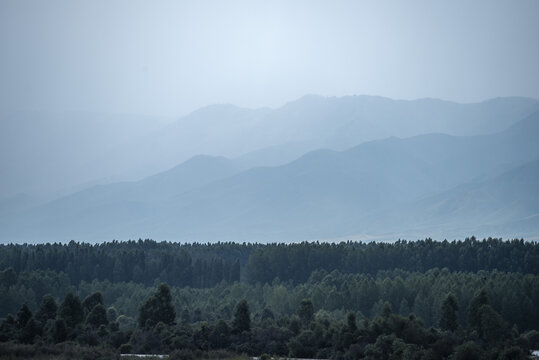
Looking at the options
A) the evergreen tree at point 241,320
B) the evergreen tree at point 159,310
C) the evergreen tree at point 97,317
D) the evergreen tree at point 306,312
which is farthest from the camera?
the evergreen tree at point 306,312

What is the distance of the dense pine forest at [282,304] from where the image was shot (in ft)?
188

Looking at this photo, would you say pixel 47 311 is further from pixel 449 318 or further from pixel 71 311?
pixel 449 318

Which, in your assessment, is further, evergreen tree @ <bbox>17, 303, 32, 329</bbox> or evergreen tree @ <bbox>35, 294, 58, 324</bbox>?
evergreen tree @ <bbox>35, 294, 58, 324</bbox>

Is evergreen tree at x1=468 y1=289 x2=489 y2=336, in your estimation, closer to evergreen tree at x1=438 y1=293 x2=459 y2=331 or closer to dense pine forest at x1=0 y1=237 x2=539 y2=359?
dense pine forest at x1=0 y1=237 x2=539 y2=359

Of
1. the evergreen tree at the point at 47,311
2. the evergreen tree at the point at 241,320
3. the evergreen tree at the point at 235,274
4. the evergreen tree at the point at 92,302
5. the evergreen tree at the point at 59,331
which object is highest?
the evergreen tree at the point at 235,274

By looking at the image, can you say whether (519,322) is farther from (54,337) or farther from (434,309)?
(54,337)

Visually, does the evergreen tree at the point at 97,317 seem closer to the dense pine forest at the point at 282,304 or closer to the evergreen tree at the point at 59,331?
the dense pine forest at the point at 282,304

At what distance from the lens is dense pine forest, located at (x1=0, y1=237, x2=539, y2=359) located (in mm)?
57250

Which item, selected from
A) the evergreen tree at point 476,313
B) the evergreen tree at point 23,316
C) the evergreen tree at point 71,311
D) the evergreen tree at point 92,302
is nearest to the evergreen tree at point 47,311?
the evergreen tree at point 92,302

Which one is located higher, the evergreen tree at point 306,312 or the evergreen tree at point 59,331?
the evergreen tree at point 306,312

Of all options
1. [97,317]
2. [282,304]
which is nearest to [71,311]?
[97,317]

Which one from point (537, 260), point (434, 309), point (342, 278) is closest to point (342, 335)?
point (434, 309)

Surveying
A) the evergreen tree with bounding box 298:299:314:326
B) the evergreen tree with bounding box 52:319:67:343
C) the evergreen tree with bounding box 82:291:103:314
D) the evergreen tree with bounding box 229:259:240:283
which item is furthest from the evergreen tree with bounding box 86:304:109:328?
the evergreen tree with bounding box 229:259:240:283

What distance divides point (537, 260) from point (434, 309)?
39.7 m
